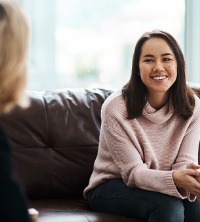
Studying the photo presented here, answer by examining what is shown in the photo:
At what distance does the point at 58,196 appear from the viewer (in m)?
2.62

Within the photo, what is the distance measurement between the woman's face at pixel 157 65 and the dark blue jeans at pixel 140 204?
18.1 inches

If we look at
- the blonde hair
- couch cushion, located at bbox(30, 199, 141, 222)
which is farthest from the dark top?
couch cushion, located at bbox(30, 199, 141, 222)

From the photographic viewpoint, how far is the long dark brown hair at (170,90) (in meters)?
2.46

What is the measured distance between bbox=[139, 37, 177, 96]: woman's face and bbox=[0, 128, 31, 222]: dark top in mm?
1328

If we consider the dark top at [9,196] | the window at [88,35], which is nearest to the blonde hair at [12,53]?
the dark top at [9,196]

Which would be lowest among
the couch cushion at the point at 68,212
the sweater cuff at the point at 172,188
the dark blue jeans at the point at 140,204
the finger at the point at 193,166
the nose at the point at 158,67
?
the couch cushion at the point at 68,212

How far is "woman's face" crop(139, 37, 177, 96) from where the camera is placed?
8.05ft

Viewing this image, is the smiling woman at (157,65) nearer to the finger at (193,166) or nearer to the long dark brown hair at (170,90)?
the long dark brown hair at (170,90)

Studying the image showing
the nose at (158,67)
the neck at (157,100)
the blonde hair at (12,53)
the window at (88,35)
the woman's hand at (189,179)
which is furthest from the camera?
the window at (88,35)

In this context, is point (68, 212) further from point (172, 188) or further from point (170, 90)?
point (170, 90)

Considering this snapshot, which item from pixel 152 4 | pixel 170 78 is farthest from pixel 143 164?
pixel 152 4

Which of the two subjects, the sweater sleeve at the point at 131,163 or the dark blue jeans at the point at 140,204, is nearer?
the dark blue jeans at the point at 140,204

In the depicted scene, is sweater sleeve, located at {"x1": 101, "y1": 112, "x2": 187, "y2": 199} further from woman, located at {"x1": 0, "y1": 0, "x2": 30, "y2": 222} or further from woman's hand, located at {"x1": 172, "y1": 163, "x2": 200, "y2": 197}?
woman, located at {"x1": 0, "y1": 0, "x2": 30, "y2": 222}

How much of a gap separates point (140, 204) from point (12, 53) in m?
1.09
